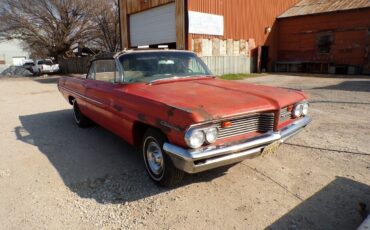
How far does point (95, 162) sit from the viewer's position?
4.36m

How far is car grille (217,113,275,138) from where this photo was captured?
3.07 metres

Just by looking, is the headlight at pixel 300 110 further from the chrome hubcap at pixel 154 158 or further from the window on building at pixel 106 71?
the window on building at pixel 106 71

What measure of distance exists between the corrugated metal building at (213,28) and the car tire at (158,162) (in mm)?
13086

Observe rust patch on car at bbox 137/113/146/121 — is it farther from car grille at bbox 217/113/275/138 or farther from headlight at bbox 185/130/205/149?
car grille at bbox 217/113/275/138

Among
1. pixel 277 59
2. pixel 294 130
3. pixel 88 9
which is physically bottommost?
pixel 294 130

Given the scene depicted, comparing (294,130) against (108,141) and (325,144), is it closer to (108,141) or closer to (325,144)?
(325,144)

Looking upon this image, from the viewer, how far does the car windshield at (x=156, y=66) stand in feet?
14.0

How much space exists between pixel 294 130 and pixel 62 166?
126 inches

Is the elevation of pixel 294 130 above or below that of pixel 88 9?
below

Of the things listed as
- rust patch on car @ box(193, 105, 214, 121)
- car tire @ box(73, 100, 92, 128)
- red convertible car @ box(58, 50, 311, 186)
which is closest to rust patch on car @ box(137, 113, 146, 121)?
red convertible car @ box(58, 50, 311, 186)

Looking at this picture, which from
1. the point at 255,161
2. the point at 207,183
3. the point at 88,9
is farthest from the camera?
the point at 88,9

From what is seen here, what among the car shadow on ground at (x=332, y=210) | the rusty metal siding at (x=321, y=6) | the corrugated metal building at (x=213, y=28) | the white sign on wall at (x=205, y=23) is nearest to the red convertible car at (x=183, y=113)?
the car shadow on ground at (x=332, y=210)

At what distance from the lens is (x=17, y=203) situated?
10.7 feet

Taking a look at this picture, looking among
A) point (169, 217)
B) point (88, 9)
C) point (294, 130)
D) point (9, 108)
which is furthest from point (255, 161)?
point (88, 9)
